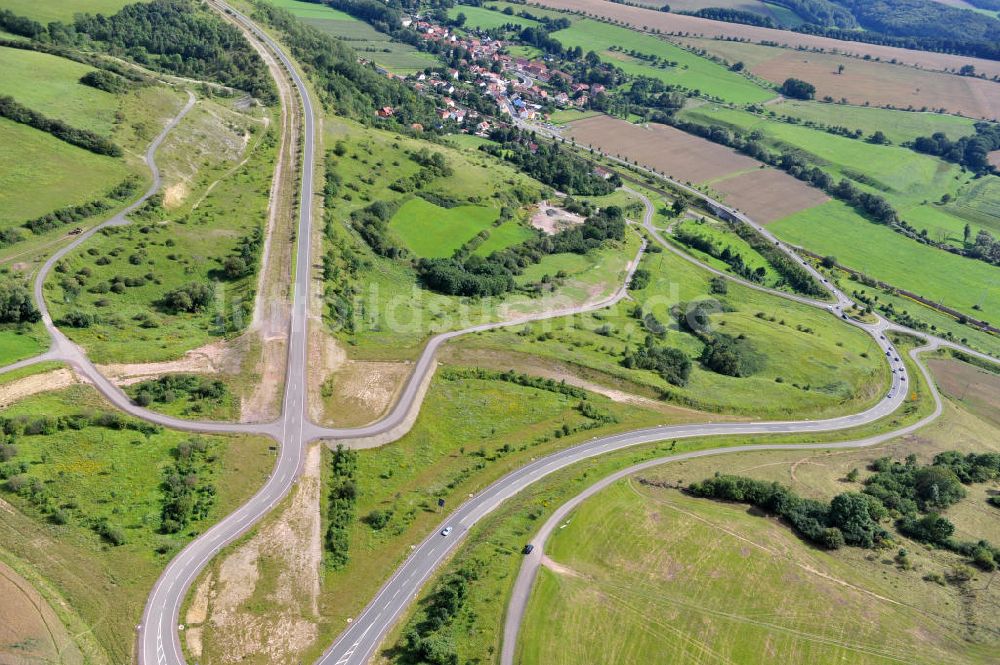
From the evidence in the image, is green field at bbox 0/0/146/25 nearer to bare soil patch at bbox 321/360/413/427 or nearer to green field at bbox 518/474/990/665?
bare soil patch at bbox 321/360/413/427

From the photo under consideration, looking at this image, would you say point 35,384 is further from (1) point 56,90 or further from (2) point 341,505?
(1) point 56,90

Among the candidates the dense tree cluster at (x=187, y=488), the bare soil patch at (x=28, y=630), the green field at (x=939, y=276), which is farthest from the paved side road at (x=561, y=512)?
the green field at (x=939, y=276)

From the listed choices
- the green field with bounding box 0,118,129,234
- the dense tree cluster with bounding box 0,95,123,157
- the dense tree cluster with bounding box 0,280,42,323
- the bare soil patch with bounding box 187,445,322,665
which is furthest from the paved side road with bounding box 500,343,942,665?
the dense tree cluster with bounding box 0,95,123,157

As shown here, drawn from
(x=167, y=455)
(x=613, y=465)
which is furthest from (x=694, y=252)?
(x=167, y=455)

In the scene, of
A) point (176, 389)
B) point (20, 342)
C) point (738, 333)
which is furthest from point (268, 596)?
point (738, 333)

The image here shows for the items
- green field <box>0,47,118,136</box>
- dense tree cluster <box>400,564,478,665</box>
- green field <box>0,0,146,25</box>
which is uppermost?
green field <box>0,0,146,25</box>
